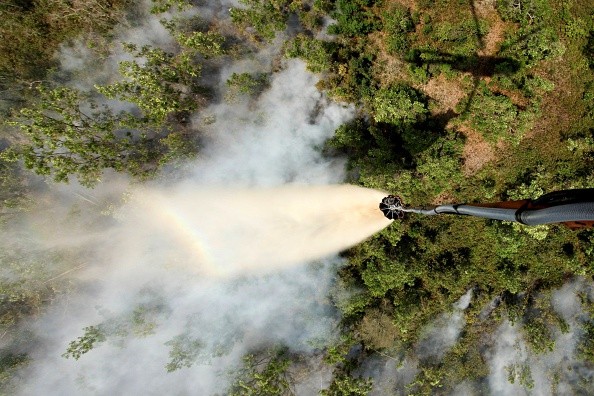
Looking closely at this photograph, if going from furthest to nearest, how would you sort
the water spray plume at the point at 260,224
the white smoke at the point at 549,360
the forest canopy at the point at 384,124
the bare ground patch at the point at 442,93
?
the white smoke at the point at 549,360 → the bare ground patch at the point at 442,93 → the water spray plume at the point at 260,224 → the forest canopy at the point at 384,124

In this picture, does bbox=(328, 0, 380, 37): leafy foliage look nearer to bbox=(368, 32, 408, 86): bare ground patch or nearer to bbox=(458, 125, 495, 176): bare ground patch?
bbox=(368, 32, 408, 86): bare ground patch

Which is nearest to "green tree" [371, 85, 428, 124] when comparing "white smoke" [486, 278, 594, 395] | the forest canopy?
the forest canopy

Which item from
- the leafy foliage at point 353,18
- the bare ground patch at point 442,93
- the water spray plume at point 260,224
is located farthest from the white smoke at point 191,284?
the bare ground patch at point 442,93

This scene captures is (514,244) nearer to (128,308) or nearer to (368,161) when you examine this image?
(368,161)

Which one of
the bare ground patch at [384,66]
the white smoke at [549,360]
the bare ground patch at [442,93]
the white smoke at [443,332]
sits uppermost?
the bare ground patch at [384,66]

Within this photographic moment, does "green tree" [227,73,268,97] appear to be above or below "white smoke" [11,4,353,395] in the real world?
above

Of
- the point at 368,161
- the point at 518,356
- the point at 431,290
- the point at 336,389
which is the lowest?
the point at 518,356

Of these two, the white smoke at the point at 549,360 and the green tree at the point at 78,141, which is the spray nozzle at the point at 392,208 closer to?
the green tree at the point at 78,141

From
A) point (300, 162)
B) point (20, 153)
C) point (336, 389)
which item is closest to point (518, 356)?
point (336, 389)
